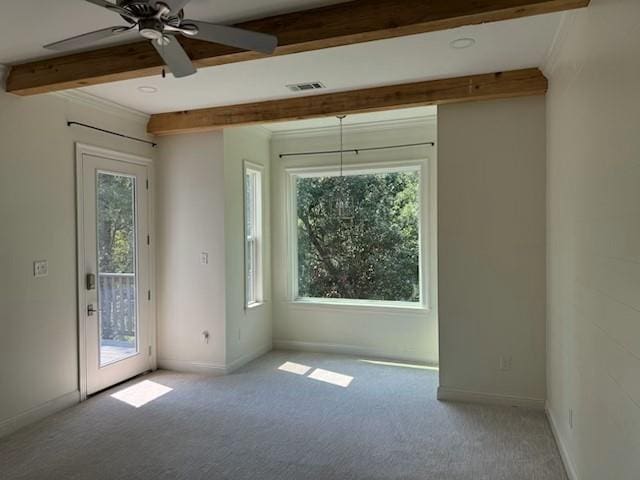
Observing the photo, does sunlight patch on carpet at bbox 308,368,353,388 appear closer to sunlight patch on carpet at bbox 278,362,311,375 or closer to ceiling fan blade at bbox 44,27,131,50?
sunlight patch on carpet at bbox 278,362,311,375

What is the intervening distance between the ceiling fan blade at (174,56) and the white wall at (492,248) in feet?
7.26

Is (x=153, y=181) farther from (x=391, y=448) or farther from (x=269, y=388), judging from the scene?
(x=391, y=448)

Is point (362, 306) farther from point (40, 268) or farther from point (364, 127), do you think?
point (40, 268)

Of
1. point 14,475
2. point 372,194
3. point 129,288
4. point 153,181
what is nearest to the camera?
point 14,475

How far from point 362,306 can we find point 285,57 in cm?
303

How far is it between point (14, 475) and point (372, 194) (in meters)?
4.04

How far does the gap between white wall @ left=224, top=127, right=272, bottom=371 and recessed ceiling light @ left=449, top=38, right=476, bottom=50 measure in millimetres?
2450

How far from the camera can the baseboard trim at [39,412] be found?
3187 millimetres

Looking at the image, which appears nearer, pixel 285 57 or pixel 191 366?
pixel 285 57

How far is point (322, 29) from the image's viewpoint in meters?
2.35

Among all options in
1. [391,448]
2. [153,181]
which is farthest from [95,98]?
[391,448]

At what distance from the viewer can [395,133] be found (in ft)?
16.1

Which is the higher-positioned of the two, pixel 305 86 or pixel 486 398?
pixel 305 86

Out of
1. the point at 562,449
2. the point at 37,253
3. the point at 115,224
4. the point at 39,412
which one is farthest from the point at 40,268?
the point at 562,449
